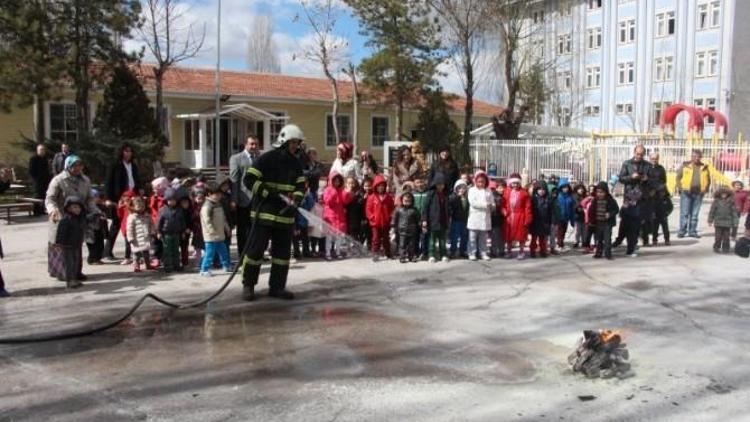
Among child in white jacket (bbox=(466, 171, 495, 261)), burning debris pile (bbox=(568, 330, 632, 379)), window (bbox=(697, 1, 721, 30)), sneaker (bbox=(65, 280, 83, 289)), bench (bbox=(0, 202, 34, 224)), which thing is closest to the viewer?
burning debris pile (bbox=(568, 330, 632, 379))

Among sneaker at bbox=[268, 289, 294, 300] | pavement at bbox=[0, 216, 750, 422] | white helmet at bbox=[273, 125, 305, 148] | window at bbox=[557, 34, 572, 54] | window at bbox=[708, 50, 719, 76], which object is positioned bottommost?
pavement at bbox=[0, 216, 750, 422]

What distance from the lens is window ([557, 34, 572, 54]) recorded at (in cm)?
4961

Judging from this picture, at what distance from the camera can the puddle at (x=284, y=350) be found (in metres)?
5.23

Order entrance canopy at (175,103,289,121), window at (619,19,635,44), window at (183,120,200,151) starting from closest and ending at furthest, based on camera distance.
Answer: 1. entrance canopy at (175,103,289,121)
2. window at (183,120,200,151)
3. window at (619,19,635,44)

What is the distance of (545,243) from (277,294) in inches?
195

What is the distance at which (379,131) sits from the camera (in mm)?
35250

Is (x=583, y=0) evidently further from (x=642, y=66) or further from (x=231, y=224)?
(x=231, y=224)

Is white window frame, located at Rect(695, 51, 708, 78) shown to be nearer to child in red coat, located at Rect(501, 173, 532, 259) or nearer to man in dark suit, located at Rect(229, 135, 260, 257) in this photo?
child in red coat, located at Rect(501, 173, 532, 259)

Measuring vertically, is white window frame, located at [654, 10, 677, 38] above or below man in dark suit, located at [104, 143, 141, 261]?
above

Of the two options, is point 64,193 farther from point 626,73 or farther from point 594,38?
point 594,38

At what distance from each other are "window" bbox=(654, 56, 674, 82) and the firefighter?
142ft

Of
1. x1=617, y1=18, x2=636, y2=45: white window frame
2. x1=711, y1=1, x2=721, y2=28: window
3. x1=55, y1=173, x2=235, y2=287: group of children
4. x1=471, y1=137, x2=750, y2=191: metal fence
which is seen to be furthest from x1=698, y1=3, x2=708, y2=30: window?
x1=55, y1=173, x2=235, y2=287: group of children

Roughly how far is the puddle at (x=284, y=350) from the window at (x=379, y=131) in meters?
28.4

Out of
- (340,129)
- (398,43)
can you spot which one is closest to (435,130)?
(398,43)
